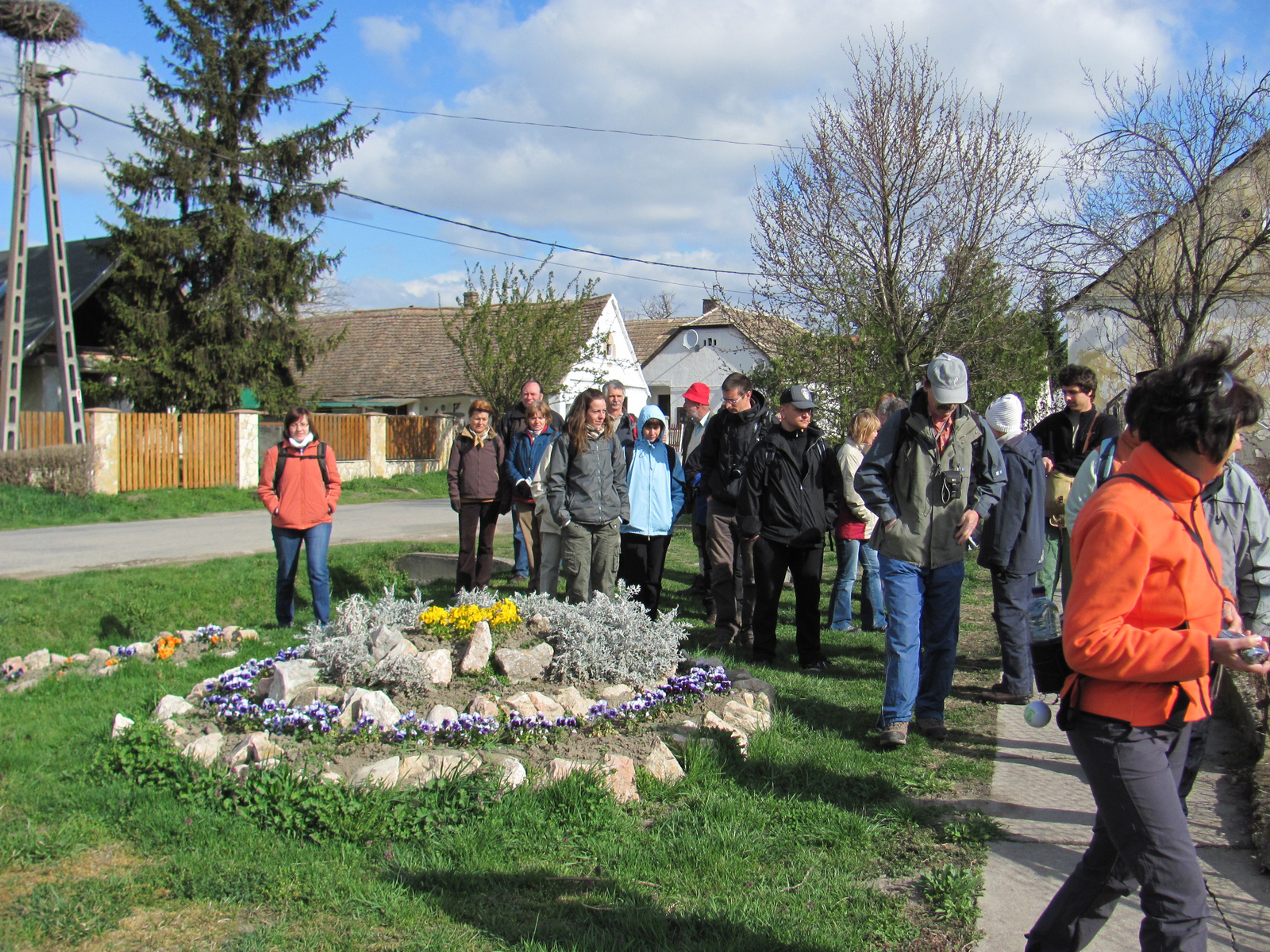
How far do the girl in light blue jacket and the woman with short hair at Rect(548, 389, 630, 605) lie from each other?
1.03 ft

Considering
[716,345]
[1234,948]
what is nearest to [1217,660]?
[1234,948]

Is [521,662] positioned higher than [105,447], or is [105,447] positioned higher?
[105,447]

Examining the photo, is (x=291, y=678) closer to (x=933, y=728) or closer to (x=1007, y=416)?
(x=933, y=728)

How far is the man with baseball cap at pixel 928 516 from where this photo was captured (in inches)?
197

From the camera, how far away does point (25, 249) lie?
19219mm

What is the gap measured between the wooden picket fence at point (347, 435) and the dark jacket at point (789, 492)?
2121 centimetres

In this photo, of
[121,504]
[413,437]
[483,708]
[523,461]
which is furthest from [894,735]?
[413,437]

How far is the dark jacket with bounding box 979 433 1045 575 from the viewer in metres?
5.79

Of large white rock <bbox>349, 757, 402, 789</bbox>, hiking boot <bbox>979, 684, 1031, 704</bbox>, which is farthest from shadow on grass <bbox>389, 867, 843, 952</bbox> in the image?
hiking boot <bbox>979, 684, 1031, 704</bbox>

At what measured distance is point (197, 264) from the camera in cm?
2452

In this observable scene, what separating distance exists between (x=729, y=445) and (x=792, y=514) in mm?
1106

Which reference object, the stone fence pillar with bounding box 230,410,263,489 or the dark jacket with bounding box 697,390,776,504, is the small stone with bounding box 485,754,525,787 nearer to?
the dark jacket with bounding box 697,390,776,504

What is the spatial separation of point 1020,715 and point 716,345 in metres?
40.7

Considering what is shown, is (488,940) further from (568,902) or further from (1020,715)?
(1020,715)
